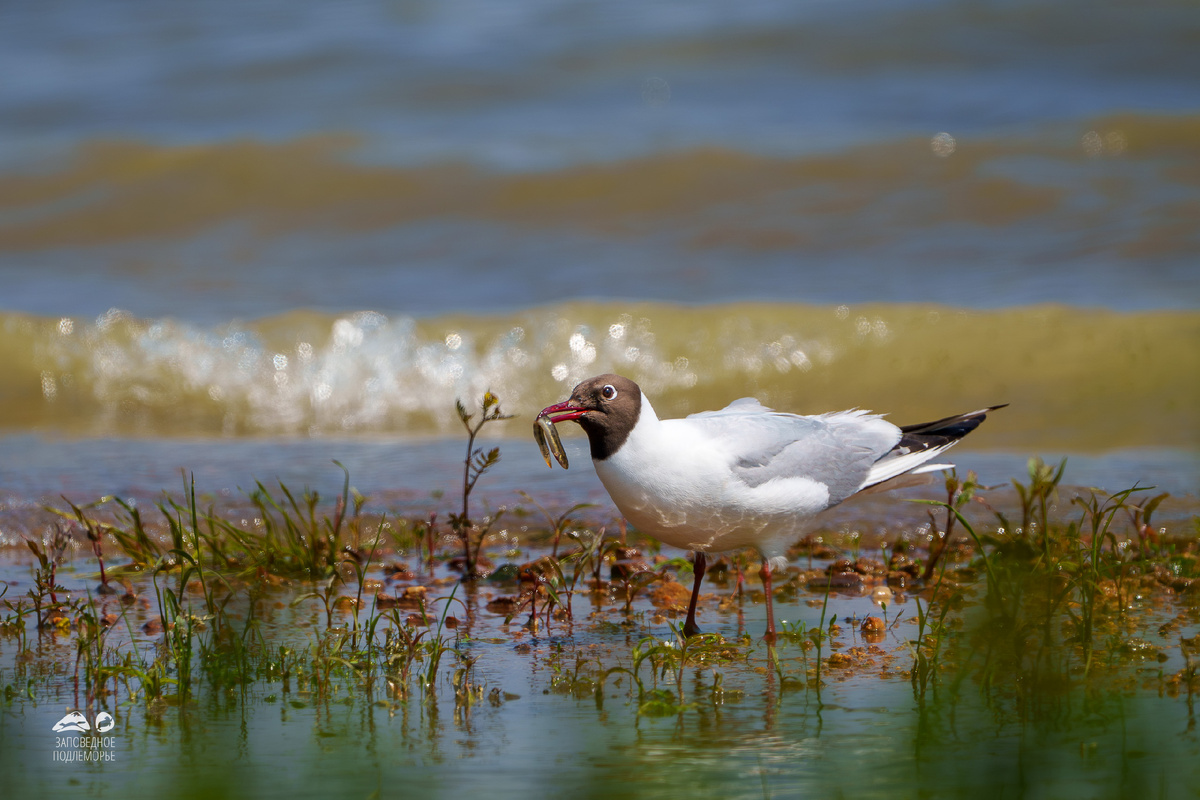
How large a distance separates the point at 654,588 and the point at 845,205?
676cm

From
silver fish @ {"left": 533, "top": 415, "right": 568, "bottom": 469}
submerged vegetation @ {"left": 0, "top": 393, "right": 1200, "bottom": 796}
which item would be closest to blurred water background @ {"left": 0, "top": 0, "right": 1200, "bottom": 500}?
submerged vegetation @ {"left": 0, "top": 393, "right": 1200, "bottom": 796}

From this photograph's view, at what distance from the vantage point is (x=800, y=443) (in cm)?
420

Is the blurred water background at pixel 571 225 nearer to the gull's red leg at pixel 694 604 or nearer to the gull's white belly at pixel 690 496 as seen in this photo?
the gull's red leg at pixel 694 604

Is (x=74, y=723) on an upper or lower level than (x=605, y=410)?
lower

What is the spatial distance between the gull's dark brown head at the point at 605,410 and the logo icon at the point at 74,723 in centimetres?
150

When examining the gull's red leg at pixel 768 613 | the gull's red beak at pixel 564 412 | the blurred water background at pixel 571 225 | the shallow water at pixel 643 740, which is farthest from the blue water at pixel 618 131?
the shallow water at pixel 643 740

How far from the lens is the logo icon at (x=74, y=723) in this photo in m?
2.91

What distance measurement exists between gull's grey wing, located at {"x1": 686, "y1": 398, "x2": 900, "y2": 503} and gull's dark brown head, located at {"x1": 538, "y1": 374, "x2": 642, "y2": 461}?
298 mm

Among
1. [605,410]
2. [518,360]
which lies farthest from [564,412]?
[518,360]

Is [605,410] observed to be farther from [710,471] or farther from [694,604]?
[694,604]

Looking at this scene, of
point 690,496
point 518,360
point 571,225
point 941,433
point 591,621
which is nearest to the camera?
point 690,496

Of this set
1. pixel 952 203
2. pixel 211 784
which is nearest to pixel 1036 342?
pixel 952 203

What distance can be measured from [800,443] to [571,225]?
261 inches

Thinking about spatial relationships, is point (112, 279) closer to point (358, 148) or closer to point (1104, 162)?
point (358, 148)
